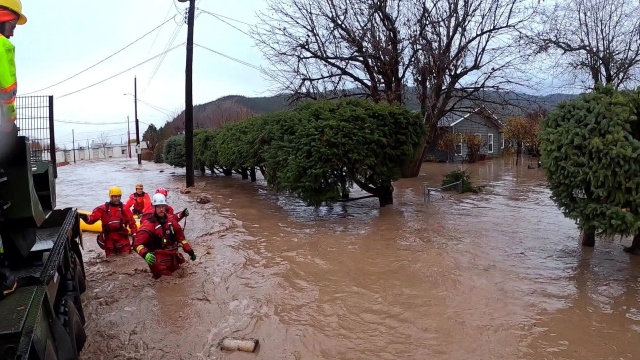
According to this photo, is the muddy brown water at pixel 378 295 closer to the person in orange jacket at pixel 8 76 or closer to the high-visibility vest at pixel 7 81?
the person in orange jacket at pixel 8 76

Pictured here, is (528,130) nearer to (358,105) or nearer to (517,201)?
(517,201)

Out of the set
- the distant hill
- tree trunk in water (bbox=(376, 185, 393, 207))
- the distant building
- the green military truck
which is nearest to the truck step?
the green military truck

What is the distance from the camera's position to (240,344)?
4.48 meters

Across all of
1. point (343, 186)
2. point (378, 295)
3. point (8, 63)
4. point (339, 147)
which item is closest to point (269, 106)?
point (343, 186)

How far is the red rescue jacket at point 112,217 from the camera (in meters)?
7.79

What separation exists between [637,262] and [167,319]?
652 centimetres

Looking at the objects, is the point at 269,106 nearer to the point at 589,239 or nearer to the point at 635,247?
the point at 589,239

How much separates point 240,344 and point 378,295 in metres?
1.93

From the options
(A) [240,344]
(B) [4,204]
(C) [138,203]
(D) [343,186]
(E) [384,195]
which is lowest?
(A) [240,344]

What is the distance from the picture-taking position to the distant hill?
19.2 m

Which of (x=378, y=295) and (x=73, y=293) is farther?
→ (x=378, y=295)

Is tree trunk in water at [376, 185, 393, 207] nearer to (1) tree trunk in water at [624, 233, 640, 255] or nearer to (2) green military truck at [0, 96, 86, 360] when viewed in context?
(1) tree trunk in water at [624, 233, 640, 255]

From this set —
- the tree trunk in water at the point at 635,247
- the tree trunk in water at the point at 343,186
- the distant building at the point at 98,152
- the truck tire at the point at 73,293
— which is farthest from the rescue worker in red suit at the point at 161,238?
the distant building at the point at 98,152

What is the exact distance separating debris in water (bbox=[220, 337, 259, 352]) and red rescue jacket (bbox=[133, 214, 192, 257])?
2.31 metres
